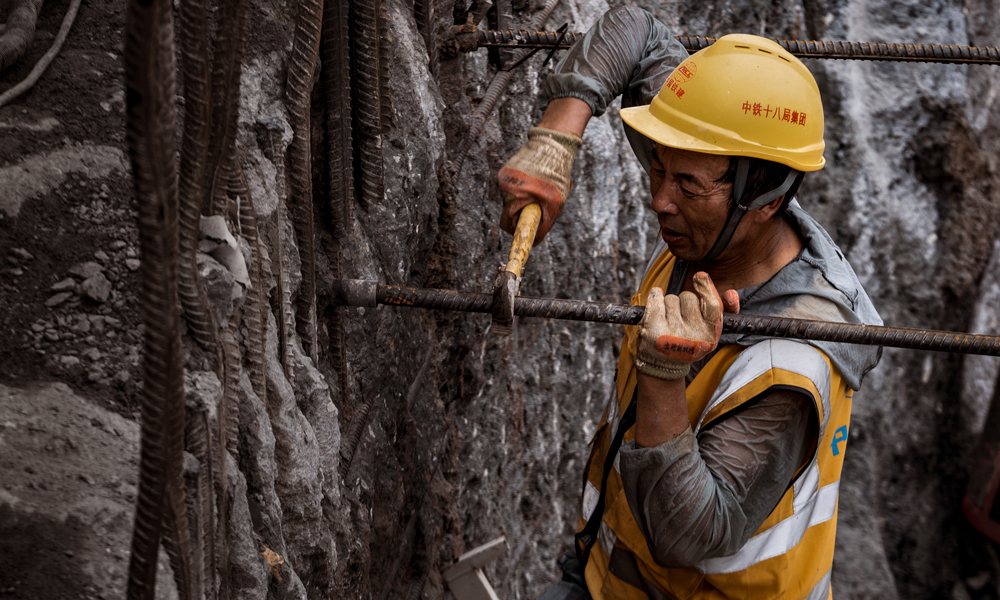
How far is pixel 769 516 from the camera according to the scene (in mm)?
1734

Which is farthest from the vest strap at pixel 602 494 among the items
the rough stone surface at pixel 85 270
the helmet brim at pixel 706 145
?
the rough stone surface at pixel 85 270

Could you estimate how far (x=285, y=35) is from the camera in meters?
1.61

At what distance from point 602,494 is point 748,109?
1101 mm

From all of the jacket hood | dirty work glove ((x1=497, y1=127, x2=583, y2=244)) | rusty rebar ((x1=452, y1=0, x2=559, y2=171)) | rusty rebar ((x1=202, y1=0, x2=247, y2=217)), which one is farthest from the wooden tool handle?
rusty rebar ((x1=452, y1=0, x2=559, y2=171))

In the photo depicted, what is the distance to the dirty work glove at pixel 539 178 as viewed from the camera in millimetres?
1894

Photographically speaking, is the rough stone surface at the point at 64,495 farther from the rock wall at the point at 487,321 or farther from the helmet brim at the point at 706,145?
the helmet brim at the point at 706,145

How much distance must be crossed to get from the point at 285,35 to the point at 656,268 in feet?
4.10

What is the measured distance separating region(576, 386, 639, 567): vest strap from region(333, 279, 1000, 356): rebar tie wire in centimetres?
31

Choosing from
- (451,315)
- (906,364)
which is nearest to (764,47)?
(451,315)

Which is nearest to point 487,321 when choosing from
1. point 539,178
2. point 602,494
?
point 602,494

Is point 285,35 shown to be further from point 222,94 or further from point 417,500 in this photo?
point 417,500

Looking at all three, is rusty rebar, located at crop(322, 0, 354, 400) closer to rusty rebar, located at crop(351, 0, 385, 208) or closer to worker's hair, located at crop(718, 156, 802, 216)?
rusty rebar, located at crop(351, 0, 385, 208)

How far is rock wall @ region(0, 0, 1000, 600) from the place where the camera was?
4.38ft

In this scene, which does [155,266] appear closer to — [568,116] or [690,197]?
[690,197]
